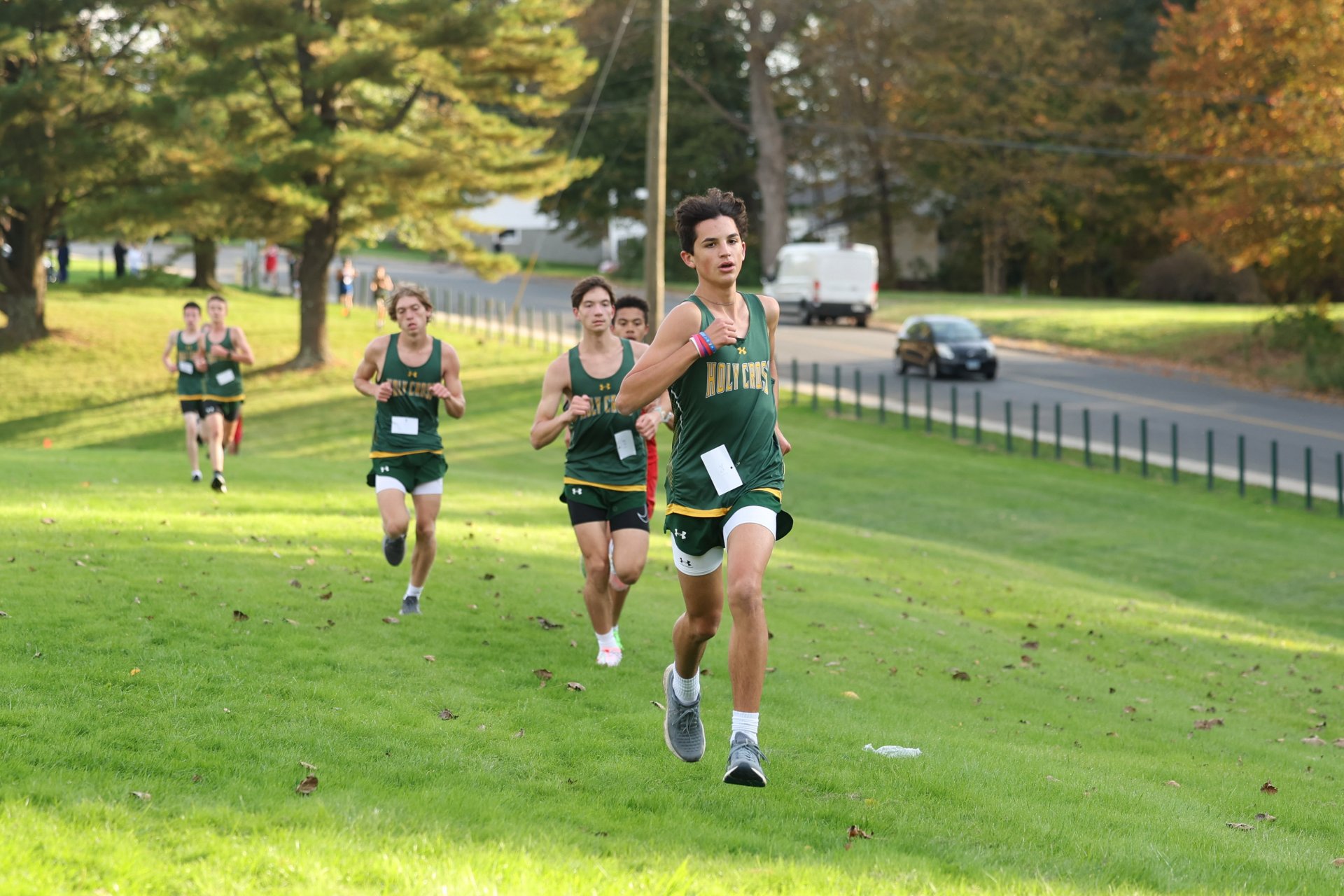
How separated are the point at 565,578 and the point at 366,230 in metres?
25.4

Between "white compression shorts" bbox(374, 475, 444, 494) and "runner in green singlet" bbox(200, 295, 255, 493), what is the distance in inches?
235

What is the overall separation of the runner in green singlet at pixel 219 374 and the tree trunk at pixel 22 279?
2538 cm

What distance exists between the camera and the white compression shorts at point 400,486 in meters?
9.39

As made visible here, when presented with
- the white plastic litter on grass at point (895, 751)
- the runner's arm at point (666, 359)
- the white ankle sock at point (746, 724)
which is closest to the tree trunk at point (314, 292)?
the white plastic litter on grass at point (895, 751)

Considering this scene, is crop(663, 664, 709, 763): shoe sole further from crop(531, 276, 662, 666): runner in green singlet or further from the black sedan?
the black sedan

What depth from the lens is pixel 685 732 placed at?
6.11 meters

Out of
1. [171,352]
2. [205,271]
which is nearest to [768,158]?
[205,271]

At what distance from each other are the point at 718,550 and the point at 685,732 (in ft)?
2.72

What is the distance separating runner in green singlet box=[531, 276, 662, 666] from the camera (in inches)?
324

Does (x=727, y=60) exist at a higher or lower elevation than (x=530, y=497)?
higher

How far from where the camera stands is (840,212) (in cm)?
6844

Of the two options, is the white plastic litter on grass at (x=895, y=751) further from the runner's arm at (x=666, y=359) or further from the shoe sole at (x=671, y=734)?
the runner's arm at (x=666, y=359)

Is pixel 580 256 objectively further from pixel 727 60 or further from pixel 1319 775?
pixel 1319 775

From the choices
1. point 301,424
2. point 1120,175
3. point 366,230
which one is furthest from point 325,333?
point 1120,175
